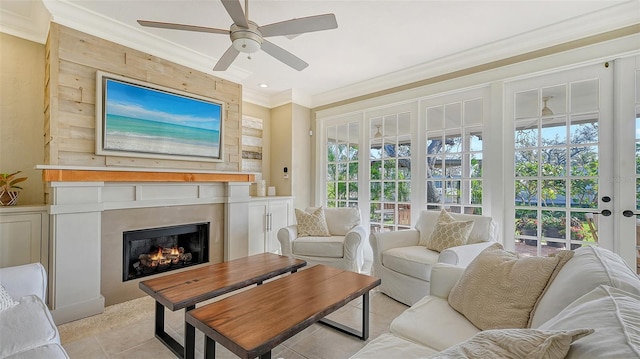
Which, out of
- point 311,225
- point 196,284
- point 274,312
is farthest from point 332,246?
point 274,312

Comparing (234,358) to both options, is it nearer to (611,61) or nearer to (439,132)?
(439,132)

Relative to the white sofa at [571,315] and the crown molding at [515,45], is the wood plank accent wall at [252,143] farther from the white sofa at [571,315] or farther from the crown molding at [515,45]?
the white sofa at [571,315]

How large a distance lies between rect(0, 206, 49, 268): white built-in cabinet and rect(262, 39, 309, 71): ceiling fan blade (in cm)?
233

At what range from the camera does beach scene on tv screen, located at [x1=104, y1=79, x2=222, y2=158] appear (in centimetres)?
273

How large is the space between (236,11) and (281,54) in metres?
0.54

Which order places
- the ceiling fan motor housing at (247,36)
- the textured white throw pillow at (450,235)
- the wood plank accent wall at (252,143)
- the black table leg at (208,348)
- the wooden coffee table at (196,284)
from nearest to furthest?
1. the black table leg at (208,348)
2. the wooden coffee table at (196,284)
3. the ceiling fan motor housing at (247,36)
4. the textured white throw pillow at (450,235)
5. the wood plank accent wall at (252,143)

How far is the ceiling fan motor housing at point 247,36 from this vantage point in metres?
1.88

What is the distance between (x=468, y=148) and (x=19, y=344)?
386 centimetres

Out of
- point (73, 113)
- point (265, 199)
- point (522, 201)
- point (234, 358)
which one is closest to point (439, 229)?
point (522, 201)

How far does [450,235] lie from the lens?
8.90 ft

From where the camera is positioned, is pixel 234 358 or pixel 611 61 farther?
pixel 611 61

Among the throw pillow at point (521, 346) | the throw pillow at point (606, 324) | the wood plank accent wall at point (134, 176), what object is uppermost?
the wood plank accent wall at point (134, 176)

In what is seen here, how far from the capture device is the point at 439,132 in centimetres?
357

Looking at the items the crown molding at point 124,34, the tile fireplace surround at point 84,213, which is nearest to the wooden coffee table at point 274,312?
the tile fireplace surround at point 84,213
